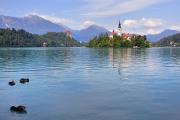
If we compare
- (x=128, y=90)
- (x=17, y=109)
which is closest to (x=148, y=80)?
(x=128, y=90)

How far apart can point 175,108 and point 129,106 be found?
3.81 meters

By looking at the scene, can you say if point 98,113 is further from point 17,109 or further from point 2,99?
point 2,99

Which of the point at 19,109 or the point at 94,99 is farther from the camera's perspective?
the point at 94,99

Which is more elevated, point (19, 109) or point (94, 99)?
point (19, 109)

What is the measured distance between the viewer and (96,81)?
47.7m

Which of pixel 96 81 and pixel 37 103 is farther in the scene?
pixel 96 81

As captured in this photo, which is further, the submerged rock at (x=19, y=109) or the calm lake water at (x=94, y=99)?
the submerged rock at (x=19, y=109)

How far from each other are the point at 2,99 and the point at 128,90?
1362 cm

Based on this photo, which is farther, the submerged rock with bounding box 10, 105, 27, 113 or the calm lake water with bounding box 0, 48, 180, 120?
the submerged rock with bounding box 10, 105, 27, 113

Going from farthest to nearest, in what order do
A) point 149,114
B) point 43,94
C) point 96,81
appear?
point 96,81, point 43,94, point 149,114

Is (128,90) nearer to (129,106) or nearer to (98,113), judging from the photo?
(129,106)

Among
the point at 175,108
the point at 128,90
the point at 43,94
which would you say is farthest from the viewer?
the point at 128,90

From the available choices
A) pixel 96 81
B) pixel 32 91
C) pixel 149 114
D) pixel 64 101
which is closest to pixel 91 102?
pixel 64 101

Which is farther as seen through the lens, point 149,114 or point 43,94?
point 43,94
